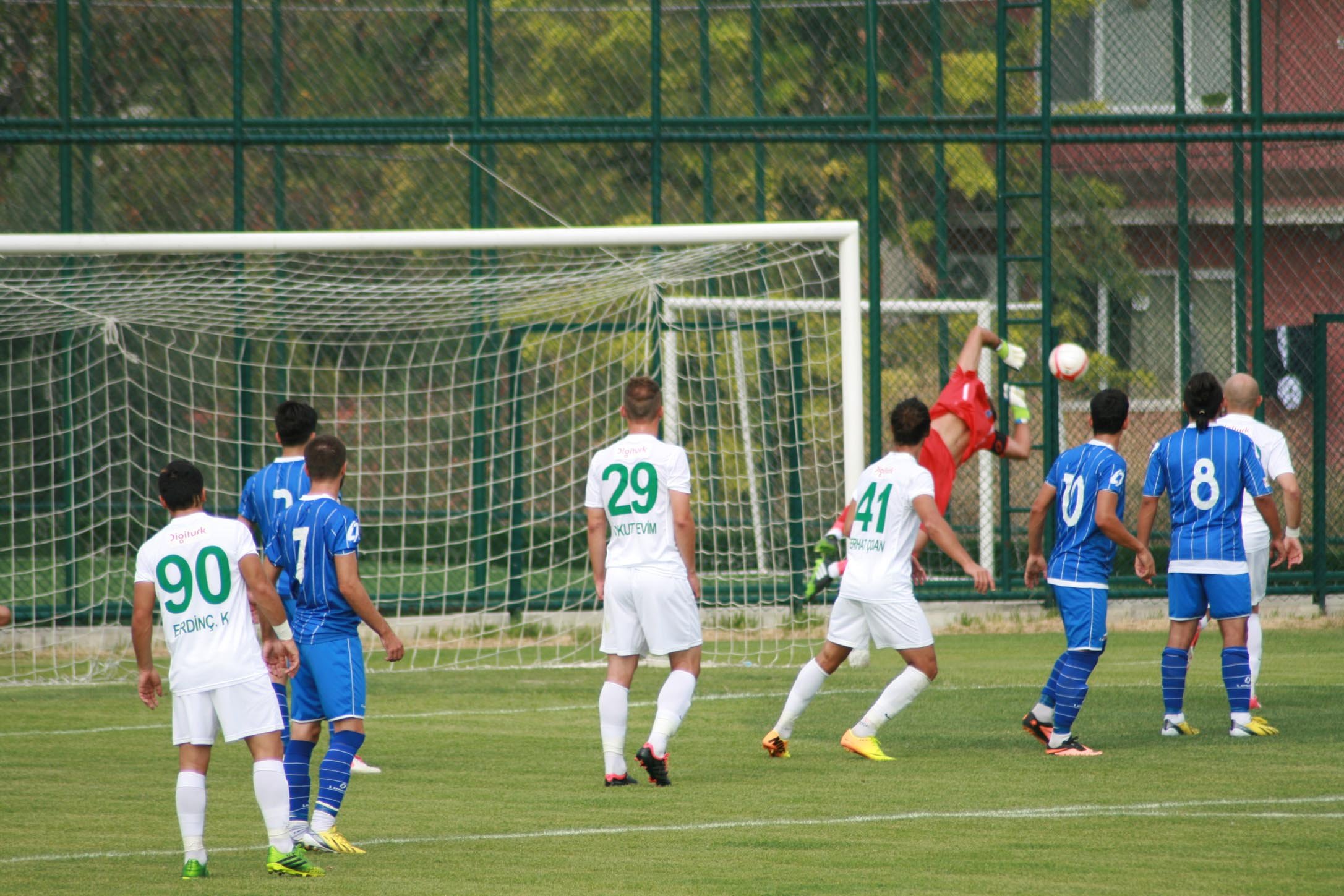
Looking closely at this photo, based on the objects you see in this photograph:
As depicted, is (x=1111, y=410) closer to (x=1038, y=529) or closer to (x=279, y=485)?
(x=1038, y=529)

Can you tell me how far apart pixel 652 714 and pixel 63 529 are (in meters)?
5.86

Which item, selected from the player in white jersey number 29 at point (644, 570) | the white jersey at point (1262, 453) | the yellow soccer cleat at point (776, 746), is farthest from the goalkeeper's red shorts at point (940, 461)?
the player in white jersey number 29 at point (644, 570)

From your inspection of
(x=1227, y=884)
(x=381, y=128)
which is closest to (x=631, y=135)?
(x=381, y=128)

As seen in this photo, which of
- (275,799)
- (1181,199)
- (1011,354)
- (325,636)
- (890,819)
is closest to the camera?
(275,799)

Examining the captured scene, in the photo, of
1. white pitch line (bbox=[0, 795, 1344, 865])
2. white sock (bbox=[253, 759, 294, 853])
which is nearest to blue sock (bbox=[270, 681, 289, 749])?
white pitch line (bbox=[0, 795, 1344, 865])

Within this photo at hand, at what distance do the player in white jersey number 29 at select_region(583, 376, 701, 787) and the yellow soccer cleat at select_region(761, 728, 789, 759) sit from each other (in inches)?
27.1

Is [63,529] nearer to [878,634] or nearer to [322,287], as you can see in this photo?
[322,287]

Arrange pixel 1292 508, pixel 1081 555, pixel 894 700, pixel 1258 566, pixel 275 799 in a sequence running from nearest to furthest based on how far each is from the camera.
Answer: pixel 275 799
pixel 894 700
pixel 1081 555
pixel 1292 508
pixel 1258 566

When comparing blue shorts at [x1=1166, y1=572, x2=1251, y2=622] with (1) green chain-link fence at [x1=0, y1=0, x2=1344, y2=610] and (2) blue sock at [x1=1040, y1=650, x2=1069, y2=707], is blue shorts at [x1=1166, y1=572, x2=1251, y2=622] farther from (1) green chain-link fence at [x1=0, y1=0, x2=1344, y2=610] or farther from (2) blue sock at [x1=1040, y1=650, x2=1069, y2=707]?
(1) green chain-link fence at [x1=0, y1=0, x2=1344, y2=610]

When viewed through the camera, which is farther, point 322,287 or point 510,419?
point 510,419

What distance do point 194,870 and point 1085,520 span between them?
14.7 ft

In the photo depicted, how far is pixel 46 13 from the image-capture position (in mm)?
14039

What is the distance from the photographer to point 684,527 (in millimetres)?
6926

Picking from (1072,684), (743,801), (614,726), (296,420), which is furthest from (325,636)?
(1072,684)
